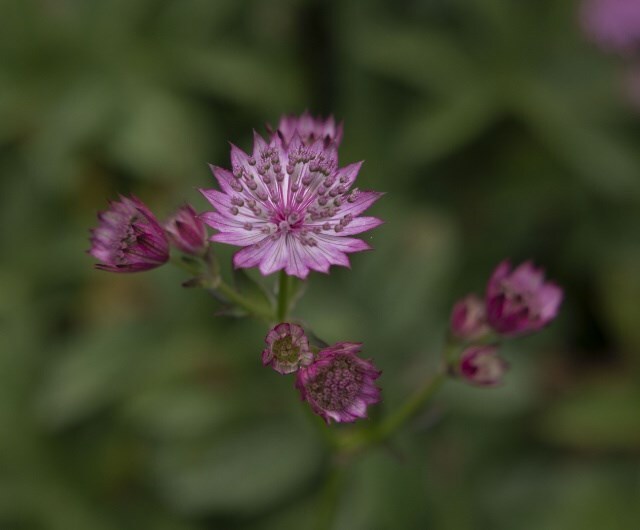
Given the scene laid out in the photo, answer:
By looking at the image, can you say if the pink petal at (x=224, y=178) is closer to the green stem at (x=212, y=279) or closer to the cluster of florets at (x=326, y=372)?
the green stem at (x=212, y=279)

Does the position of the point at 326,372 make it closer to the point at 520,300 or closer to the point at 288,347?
the point at 288,347

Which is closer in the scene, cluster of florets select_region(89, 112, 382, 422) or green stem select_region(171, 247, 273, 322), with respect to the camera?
cluster of florets select_region(89, 112, 382, 422)

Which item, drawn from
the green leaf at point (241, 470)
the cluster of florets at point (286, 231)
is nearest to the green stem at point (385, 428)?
the cluster of florets at point (286, 231)

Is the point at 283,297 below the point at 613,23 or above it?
below

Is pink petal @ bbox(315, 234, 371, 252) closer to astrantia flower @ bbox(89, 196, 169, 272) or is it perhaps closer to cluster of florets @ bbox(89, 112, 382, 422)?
cluster of florets @ bbox(89, 112, 382, 422)

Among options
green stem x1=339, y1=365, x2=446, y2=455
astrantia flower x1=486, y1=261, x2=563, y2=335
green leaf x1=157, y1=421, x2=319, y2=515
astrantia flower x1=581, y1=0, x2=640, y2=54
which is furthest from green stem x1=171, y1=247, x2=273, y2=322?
astrantia flower x1=581, y1=0, x2=640, y2=54

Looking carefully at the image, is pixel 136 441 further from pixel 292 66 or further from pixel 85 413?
pixel 292 66

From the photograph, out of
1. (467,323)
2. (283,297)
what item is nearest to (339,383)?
(283,297)
